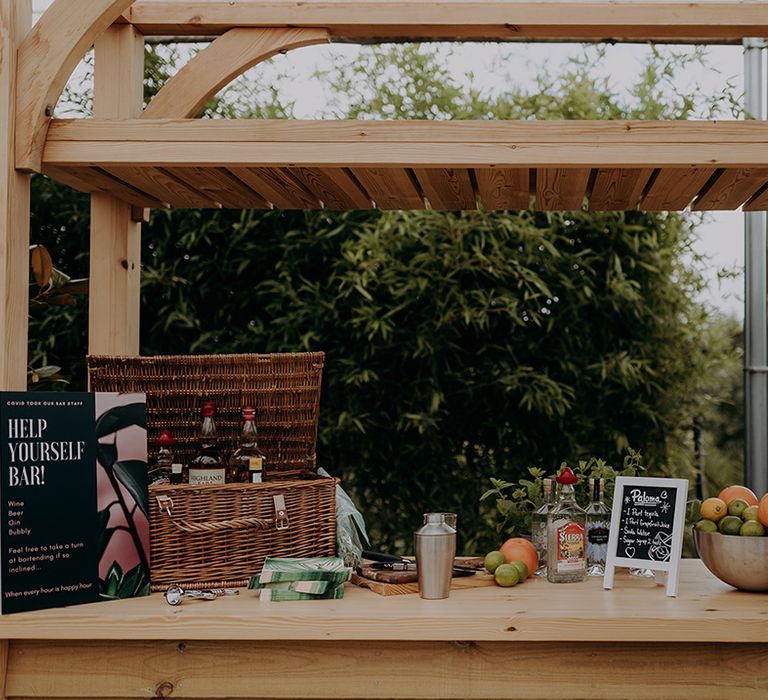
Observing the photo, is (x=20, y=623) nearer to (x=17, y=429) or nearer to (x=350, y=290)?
(x=17, y=429)

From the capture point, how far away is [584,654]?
67.7 inches

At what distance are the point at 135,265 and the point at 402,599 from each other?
3.96 feet

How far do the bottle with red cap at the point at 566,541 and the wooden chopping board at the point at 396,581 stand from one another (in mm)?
154

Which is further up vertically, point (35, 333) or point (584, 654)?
point (35, 333)

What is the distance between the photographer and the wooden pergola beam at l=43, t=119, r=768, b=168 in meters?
1.78

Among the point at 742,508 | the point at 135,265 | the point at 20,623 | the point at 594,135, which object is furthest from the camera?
the point at 135,265

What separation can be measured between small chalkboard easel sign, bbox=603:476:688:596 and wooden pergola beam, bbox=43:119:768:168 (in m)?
0.72

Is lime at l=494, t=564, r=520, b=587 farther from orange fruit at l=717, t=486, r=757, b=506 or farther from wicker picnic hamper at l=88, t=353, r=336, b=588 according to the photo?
orange fruit at l=717, t=486, r=757, b=506

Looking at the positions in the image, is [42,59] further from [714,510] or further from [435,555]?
[714,510]

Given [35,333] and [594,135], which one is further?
[35,333]

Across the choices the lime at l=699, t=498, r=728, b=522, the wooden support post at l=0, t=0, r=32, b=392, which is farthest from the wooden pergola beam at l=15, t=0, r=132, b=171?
the lime at l=699, t=498, r=728, b=522

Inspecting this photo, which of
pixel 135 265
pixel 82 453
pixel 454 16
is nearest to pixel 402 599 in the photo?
pixel 82 453

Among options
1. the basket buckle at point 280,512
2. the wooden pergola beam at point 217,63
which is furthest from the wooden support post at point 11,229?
the basket buckle at point 280,512

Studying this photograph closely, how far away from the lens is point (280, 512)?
1.96m
